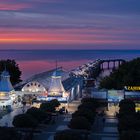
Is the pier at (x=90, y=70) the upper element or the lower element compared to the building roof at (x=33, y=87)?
upper

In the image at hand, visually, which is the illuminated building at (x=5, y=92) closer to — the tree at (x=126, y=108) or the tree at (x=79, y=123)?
the tree at (x=126, y=108)

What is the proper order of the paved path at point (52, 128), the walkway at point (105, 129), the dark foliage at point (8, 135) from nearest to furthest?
the dark foliage at point (8, 135) → the paved path at point (52, 128) → the walkway at point (105, 129)

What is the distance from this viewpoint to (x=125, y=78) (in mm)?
68000

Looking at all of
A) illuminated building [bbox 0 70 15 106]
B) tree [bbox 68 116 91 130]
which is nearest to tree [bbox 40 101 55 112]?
illuminated building [bbox 0 70 15 106]

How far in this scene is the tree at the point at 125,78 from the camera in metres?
67.4

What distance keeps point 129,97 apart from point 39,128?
19866mm

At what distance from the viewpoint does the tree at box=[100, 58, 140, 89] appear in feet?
221

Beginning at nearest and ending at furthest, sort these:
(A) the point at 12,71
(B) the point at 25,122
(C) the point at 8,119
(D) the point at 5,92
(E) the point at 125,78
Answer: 1. (B) the point at 25,122
2. (C) the point at 8,119
3. (D) the point at 5,92
4. (E) the point at 125,78
5. (A) the point at 12,71

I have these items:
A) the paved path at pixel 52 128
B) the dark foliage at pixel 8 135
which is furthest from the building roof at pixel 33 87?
the dark foliage at pixel 8 135

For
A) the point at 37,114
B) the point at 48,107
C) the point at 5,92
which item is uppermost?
the point at 5,92

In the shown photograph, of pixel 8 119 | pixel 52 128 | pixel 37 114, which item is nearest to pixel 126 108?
pixel 52 128

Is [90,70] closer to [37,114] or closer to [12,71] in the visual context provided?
[12,71]

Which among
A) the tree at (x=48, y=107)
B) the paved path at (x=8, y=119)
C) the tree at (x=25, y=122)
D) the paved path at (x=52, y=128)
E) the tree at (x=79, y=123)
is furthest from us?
the tree at (x=48, y=107)

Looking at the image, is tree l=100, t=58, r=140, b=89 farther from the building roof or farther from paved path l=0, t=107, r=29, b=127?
paved path l=0, t=107, r=29, b=127
